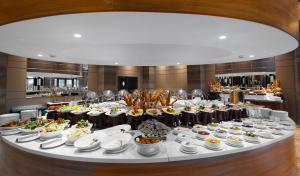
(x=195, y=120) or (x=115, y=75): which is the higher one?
(x=115, y=75)

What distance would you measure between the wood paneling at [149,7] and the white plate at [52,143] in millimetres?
1469

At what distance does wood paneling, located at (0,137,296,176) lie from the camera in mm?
1488

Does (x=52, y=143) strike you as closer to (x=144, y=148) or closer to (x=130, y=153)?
(x=130, y=153)

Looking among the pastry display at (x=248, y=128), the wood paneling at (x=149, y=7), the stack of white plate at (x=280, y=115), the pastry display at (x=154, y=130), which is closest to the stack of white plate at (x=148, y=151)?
the pastry display at (x=154, y=130)

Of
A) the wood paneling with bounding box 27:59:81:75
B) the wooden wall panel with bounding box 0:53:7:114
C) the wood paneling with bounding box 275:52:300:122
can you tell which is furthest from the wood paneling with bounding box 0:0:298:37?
the wood paneling with bounding box 275:52:300:122

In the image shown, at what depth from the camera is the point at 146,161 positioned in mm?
1483

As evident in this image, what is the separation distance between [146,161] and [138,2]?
5.23 ft

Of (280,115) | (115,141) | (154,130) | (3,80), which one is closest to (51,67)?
(3,80)

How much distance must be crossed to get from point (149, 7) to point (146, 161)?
1547mm

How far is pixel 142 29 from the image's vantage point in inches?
79.4

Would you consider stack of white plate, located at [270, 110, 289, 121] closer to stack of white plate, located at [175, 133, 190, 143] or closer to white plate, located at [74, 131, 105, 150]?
stack of white plate, located at [175, 133, 190, 143]

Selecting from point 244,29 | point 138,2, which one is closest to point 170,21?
point 138,2

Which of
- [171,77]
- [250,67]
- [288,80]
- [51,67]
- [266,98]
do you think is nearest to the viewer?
[266,98]

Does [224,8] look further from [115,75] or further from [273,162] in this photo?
[115,75]
